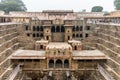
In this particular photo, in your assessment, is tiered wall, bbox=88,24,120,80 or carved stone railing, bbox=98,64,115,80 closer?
carved stone railing, bbox=98,64,115,80

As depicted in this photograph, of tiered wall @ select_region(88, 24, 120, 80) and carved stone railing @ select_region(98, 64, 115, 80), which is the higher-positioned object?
tiered wall @ select_region(88, 24, 120, 80)

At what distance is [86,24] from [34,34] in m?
14.8

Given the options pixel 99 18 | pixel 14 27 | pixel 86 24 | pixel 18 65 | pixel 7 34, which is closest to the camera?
pixel 18 65

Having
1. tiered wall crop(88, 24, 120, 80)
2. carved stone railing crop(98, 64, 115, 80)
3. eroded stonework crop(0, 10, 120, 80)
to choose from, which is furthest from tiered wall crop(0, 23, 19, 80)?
tiered wall crop(88, 24, 120, 80)

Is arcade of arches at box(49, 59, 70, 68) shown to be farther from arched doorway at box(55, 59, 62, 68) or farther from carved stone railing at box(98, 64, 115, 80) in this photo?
carved stone railing at box(98, 64, 115, 80)

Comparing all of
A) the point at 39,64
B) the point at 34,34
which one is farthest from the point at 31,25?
the point at 39,64

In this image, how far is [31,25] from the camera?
69500 millimetres

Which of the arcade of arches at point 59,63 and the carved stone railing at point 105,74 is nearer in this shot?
the carved stone railing at point 105,74

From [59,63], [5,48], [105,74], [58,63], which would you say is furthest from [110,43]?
[5,48]

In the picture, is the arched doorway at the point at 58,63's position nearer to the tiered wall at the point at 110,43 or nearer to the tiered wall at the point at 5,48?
the tiered wall at the point at 110,43

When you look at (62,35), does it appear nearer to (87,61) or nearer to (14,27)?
(14,27)

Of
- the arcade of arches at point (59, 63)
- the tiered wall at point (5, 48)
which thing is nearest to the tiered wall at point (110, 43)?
the arcade of arches at point (59, 63)

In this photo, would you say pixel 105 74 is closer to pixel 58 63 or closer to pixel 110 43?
pixel 110 43

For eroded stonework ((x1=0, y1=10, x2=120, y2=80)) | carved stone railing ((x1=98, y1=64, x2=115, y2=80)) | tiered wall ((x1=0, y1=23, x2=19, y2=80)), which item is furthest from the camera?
eroded stonework ((x1=0, y1=10, x2=120, y2=80))
